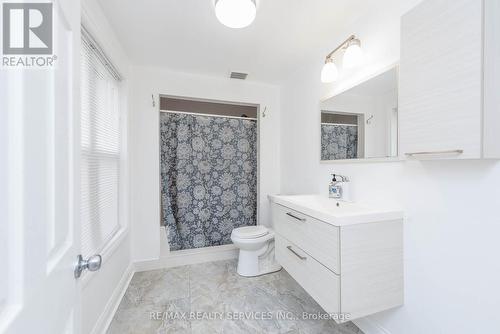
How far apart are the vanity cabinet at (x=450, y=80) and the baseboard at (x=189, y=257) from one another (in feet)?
7.24

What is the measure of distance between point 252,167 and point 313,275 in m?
1.73

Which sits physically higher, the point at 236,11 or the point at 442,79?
the point at 236,11

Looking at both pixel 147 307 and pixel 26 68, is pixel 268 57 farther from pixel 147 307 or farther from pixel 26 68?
pixel 147 307

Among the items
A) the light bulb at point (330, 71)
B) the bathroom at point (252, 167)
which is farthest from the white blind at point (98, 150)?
the light bulb at point (330, 71)

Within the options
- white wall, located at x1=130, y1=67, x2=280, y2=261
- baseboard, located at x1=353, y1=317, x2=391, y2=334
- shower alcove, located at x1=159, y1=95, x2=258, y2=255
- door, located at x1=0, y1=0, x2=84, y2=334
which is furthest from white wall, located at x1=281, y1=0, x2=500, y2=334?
white wall, located at x1=130, y1=67, x2=280, y2=261

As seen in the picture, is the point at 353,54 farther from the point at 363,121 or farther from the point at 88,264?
the point at 88,264

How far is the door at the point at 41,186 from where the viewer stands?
0.38 metres

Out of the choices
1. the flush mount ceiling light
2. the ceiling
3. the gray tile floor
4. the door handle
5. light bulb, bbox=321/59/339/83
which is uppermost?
the ceiling

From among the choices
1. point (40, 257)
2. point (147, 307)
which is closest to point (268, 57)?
point (40, 257)

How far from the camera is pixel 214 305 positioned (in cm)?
183

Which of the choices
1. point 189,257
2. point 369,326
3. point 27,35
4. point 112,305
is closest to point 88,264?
point 27,35

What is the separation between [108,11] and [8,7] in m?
1.49

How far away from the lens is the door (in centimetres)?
38

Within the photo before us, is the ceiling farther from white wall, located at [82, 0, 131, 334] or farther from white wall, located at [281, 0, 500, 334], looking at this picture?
white wall, located at [281, 0, 500, 334]
